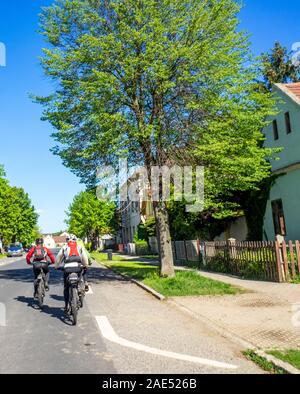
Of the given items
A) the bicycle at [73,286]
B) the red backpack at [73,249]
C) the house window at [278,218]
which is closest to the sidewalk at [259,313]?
the bicycle at [73,286]

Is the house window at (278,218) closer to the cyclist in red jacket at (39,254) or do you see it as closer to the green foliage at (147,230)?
the cyclist in red jacket at (39,254)

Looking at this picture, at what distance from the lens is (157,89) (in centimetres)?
1442

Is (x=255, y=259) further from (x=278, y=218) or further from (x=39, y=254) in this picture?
(x=278, y=218)

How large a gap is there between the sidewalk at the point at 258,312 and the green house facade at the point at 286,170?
8.56 metres

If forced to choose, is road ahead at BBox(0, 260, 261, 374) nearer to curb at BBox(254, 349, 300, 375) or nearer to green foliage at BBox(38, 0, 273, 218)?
curb at BBox(254, 349, 300, 375)

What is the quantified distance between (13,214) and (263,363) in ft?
245

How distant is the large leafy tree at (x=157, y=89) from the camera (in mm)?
13852

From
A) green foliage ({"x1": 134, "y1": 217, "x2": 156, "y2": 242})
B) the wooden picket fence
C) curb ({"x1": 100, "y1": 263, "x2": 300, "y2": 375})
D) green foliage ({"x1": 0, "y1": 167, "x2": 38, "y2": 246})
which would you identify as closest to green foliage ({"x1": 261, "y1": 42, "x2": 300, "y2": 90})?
green foliage ({"x1": 134, "y1": 217, "x2": 156, "y2": 242})

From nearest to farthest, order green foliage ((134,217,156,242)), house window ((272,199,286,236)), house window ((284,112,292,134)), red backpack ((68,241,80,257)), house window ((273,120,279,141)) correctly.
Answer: red backpack ((68,241,80,257)), house window ((284,112,292,134)), house window ((272,199,286,236)), house window ((273,120,279,141)), green foliage ((134,217,156,242))

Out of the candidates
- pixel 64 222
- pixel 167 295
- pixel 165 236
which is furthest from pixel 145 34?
pixel 64 222

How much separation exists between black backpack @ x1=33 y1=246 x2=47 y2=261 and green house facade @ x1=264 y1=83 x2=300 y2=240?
13988mm

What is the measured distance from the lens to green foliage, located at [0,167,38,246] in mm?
69938

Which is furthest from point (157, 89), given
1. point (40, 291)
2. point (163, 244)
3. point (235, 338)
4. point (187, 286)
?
point (235, 338)

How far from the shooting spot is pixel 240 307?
9945 millimetres
